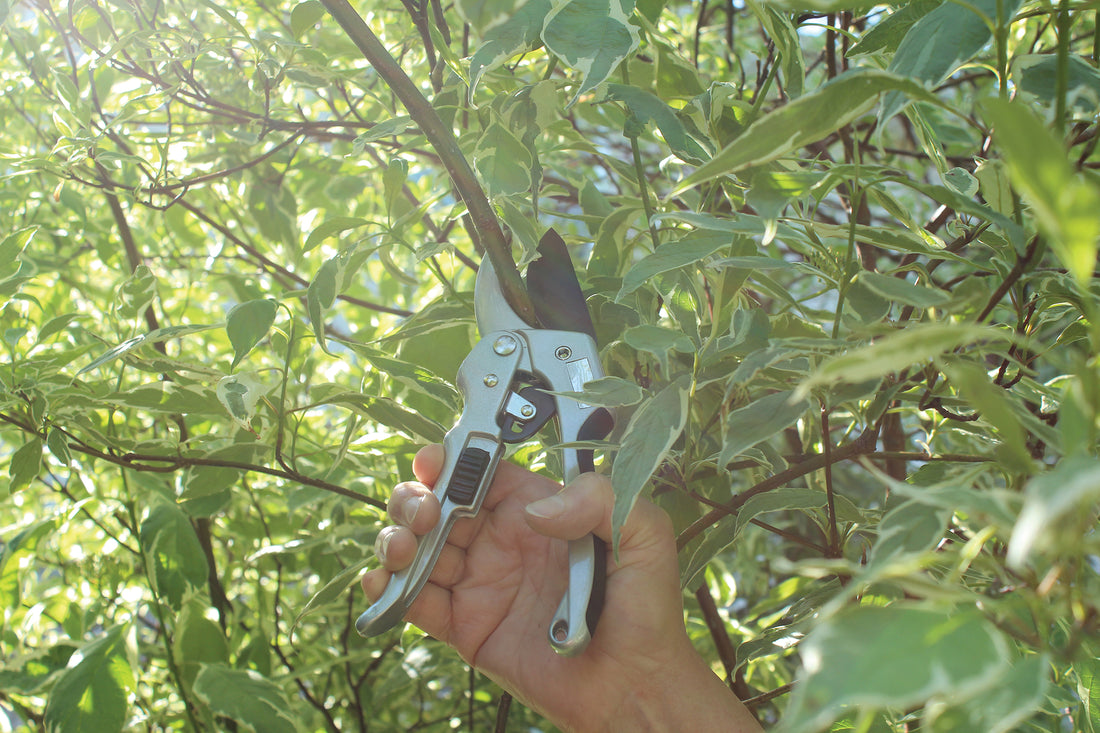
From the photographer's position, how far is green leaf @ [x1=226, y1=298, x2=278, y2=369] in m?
0.75

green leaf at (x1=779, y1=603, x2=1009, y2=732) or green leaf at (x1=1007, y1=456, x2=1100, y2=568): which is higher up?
green leaf at (x1=1007, y1=456, x2=1100, y2=568)

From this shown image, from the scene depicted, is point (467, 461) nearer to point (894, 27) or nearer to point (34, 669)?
point (894, 27)

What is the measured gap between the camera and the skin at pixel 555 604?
0.69 m

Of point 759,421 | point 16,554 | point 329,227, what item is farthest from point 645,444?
point 16,554

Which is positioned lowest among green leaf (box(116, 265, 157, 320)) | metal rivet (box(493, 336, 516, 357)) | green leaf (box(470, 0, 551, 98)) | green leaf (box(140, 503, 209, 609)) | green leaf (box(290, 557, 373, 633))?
green leaf (box(290, 557, 373, 633))

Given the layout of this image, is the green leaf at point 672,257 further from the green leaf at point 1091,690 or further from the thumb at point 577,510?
the green leaf at point 1091,690

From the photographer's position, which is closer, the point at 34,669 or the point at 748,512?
the point at 748,512

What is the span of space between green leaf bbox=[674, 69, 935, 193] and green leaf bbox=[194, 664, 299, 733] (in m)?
0.81

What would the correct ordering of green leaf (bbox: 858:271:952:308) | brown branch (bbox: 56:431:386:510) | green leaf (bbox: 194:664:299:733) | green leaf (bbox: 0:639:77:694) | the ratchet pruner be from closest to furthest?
green leaf (bbox: 858:271:952:308)
the ratchet pruner
brown branch (bbox: 56:431:386:510)
green leaf (bbox: 194:664:299:733)
green leaf (bbox: 0:639:77:694)

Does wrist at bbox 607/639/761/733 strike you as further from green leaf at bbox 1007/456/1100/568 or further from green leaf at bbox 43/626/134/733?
green leaf at bbox 43/626/134/733

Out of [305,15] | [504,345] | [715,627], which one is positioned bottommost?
[715,627]

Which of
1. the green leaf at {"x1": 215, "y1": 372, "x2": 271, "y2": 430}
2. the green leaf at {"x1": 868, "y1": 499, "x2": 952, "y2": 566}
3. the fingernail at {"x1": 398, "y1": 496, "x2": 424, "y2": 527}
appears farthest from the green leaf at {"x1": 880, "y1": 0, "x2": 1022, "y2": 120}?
the green leaf at {"x1": 215, "y1": 372, "x2": 271, "y2": 430}

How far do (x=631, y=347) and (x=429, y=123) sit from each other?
0.25 m

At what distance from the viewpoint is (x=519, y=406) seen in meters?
0.74
